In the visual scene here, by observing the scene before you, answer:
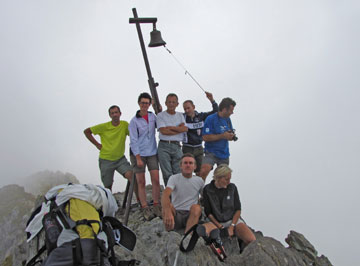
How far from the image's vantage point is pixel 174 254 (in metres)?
4.71

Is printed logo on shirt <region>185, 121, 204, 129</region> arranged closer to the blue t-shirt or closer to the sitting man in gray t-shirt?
the blue t-shirt

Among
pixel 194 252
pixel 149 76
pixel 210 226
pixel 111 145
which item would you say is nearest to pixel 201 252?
pixel 194 252

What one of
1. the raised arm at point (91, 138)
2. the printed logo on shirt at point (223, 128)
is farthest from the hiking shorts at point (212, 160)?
the raised arm at point (91, 138)

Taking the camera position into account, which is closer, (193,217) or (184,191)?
(193,217)

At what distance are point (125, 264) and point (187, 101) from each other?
4914 mm

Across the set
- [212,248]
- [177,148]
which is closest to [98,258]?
[212,248]

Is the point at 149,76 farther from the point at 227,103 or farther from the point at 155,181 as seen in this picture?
the point at 155,181

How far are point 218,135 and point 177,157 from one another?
1.25m

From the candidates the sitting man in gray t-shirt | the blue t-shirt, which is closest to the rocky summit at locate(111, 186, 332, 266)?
the sitting man in gray t-shirt

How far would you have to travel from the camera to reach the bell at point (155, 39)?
7793 mm

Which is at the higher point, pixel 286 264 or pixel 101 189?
pixel 101 189

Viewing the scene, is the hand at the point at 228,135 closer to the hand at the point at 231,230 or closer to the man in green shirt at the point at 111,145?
the hand at the point at 231,230

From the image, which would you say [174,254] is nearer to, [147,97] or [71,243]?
[71,243]

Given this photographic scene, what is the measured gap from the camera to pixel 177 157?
679 cm
